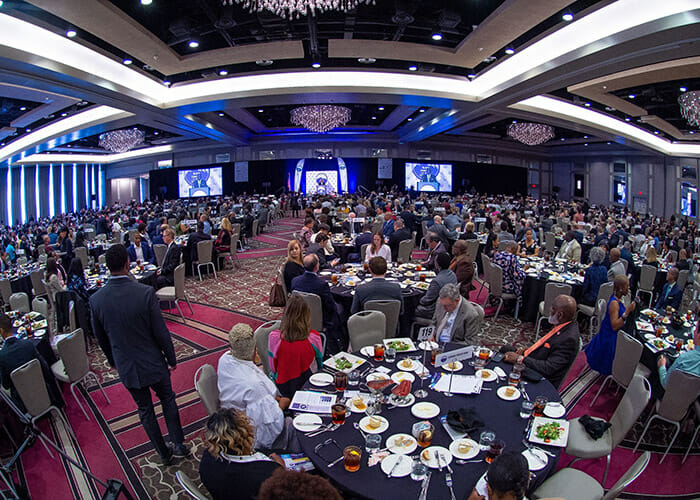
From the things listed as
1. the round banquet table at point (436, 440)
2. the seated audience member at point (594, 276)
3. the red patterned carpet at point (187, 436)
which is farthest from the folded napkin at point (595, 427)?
the seated audience member at point (594, 276)

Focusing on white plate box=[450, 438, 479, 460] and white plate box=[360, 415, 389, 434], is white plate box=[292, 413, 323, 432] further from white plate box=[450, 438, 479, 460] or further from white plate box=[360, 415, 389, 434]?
white plate box=[450, 438, 479, 460]

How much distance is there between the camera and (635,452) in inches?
145

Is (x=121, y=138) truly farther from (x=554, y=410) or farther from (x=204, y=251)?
(x=554, y=410)

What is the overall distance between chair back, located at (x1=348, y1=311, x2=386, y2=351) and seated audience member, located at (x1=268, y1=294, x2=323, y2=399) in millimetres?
824

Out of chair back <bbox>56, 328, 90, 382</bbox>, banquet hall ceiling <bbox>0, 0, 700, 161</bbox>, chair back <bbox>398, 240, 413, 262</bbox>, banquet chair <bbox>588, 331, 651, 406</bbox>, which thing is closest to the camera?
banquet chair <bbox>588, 331, 651, 406</bbox>

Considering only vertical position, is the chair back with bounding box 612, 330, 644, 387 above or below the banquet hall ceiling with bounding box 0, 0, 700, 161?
below

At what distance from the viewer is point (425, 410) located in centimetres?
275

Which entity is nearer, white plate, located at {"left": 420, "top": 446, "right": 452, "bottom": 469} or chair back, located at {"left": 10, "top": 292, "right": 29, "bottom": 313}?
white plate, located at {"left": 420, "top": 446, "right": 452, "bottom": 469}

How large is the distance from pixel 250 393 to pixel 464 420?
1316mm

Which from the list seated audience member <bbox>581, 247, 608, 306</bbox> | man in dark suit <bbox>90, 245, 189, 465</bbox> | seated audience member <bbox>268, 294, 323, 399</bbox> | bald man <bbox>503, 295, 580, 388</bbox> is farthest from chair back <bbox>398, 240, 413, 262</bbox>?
man in dark suit <bbox>90, 245, 189, 465</bbox>

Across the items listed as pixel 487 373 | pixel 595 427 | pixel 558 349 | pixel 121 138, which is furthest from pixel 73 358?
pixel 121 138

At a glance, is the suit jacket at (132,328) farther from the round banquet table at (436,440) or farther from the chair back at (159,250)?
the chair back at (159,250)

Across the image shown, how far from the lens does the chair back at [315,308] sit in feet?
15.8

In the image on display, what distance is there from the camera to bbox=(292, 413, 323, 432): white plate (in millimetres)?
2586
